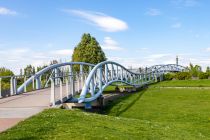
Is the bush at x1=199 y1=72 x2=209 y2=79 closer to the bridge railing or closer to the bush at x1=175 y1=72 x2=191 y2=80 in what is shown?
the bush at x1=175 y1=72 x2=191 y2=80

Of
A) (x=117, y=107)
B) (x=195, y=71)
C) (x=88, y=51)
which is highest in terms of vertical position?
(x=88, y=51)

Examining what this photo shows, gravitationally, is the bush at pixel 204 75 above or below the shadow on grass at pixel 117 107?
above

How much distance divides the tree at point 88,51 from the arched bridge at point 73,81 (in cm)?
873

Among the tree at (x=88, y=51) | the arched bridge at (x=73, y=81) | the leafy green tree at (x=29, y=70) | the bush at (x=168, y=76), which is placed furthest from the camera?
the bush at (x=168, y=76)

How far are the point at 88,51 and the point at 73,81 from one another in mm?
43240

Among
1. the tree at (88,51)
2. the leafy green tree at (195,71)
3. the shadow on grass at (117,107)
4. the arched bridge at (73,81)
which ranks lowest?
the shadow on grass at (117,107)

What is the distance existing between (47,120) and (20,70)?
42472mm

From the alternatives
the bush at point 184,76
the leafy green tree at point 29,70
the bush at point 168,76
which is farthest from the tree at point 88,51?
the bush at point 184,76

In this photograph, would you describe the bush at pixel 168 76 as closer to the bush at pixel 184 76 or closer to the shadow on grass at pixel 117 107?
the bush at pixel 184 76

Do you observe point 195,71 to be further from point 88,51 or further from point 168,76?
point 88,51

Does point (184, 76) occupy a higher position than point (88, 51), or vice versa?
point (88, 51)

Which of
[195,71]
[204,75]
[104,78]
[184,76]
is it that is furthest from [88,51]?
[104,78]

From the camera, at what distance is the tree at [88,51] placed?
Result: 6366cm

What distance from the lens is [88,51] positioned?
63.6 metres
